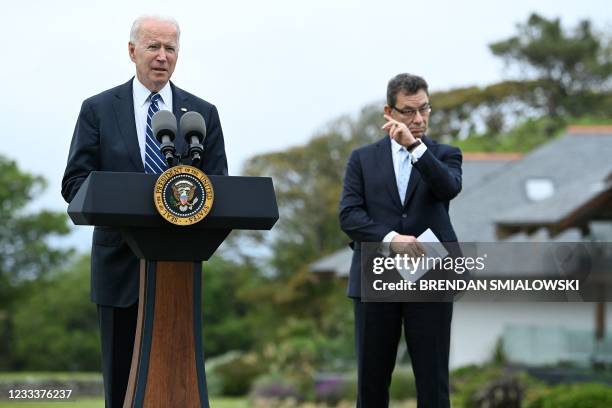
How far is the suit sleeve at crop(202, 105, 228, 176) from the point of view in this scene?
5.53 metres

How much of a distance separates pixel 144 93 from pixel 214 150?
17.4 inches

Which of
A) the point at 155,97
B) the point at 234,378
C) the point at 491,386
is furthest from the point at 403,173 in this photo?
the point at 234,378

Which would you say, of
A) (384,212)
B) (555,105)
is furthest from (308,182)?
(384,212)

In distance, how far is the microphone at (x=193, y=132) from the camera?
4.96 meters

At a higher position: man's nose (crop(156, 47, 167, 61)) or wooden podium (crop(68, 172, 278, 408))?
man's nose (crop(156, 47, 167, 61))

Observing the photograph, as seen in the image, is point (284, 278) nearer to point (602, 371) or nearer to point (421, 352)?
point (602, 371)

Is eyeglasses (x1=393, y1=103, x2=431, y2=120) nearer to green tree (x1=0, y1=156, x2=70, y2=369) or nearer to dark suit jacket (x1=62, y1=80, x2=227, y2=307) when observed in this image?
dark suit jacket (x1=62, y1=80, x2=227, y2=307)

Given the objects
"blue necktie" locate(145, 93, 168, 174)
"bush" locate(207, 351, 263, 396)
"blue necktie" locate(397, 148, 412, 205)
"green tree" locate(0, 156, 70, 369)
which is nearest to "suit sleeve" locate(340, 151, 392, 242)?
"blue necktie" locate(397, 148, 412, 205)

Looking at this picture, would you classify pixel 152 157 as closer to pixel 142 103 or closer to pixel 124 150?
pixel 124 150

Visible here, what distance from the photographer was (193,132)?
5.02 metres

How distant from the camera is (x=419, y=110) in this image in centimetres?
601

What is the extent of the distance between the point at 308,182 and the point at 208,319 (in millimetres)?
7418

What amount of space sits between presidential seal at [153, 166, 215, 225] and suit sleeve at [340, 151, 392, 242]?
1.41 metres

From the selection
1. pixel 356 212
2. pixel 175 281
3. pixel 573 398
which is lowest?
pixel 573 398
